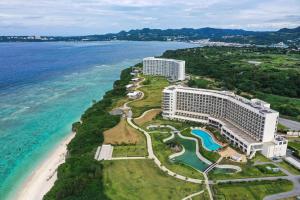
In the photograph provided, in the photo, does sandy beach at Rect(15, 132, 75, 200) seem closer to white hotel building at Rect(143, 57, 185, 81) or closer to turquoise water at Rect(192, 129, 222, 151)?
turquoise water at Rect(192, 129, 222, 151)

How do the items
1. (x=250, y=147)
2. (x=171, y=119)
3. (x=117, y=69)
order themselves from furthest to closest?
(x=117, y=69)
(x=171, y=119)
(x=250, y=147)

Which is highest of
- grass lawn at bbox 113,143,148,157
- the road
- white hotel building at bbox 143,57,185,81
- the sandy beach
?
white hotel building at bbox 143,57,185,81

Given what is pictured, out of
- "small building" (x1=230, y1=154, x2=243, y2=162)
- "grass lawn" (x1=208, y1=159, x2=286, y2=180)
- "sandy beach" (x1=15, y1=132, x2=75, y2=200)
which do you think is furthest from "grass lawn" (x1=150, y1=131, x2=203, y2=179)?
"sandy beach" (x1=15, y1=132, x2=75, y2=200)

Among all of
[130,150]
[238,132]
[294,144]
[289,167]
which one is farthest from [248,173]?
[130,150]

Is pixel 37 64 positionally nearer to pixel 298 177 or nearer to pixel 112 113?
pixel 112 113

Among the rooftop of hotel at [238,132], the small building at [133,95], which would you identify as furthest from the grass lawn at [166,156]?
the small building at [133,95]

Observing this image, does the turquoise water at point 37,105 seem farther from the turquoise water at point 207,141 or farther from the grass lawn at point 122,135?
the turquoise water at point 207,141

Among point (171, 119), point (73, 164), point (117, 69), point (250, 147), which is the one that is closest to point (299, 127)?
point (250, 147)
